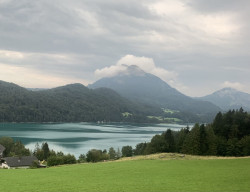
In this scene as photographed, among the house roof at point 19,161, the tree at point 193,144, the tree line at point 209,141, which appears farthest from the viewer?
the house roof at point 19,161

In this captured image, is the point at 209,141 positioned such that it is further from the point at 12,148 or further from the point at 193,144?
the point at 12,148

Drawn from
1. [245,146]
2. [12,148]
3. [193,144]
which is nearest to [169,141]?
[193,144]

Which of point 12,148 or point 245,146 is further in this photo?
point 12,148

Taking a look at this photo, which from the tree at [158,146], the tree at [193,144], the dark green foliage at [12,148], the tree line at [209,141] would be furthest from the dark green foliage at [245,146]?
the dark green foliage at [12,148]

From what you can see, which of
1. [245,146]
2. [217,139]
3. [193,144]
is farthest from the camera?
[217,139]

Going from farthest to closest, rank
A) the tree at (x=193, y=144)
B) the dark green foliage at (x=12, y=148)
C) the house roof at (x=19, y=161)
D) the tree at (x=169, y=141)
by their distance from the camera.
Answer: the dark green foliage at (x=12, y=148) → the tree at (x=169, y=141) → the house roof at (x=19, y=161) → the tree at (x=193, y=144)

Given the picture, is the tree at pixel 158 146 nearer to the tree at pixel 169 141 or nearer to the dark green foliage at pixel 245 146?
the tree at pixel 169 141

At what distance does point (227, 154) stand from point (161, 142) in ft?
45.1

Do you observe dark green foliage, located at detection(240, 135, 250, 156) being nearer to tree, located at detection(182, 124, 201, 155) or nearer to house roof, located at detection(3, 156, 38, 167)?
tree, located at detection(182, 124, 201, 155)

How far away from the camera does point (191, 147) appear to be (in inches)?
1989

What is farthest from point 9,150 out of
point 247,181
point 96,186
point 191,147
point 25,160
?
point 247,181

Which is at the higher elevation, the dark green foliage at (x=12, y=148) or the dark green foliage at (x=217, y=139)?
the dark green foliage at (x=217, y=139)

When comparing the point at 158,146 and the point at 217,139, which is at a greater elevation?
the point at 217,139

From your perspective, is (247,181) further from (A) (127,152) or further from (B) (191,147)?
(A) (127,152)
